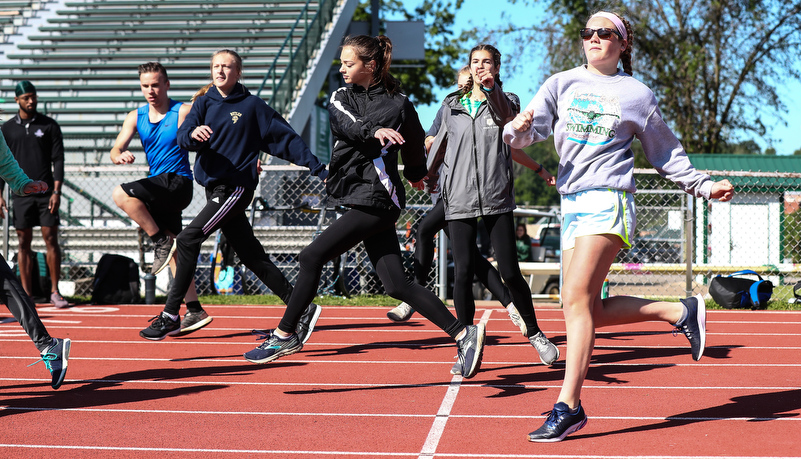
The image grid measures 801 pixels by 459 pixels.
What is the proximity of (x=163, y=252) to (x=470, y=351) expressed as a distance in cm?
317

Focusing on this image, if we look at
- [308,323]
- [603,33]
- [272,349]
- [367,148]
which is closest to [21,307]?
[272,349]

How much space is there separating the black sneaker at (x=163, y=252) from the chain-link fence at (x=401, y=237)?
3.28m

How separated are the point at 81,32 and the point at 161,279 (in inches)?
620

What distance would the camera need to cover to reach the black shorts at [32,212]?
8.64 m

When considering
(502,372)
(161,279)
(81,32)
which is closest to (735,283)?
(502,372)

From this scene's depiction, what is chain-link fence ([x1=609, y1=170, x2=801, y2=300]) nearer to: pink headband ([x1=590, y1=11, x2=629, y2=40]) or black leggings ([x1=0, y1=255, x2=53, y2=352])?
pink headband ([x1=590, y1=11, x2=629, y2=40])

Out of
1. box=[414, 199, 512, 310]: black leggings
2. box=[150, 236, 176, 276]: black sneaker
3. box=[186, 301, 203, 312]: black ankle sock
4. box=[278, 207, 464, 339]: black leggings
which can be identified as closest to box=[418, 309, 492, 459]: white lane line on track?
box=[278, 207, 464, 339]: black leggings

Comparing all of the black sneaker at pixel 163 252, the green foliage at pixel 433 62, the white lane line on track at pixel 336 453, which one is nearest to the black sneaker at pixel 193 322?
the black sneaker at pixel 163 252

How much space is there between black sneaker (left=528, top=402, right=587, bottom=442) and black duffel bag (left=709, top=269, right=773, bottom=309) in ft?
19.9

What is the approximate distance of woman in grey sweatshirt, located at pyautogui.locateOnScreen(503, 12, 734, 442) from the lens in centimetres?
364

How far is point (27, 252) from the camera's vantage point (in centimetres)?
886

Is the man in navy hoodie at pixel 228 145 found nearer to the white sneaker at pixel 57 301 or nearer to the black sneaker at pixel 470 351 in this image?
the black sneaker at pixel 470 351

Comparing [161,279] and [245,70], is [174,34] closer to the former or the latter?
[245,70]

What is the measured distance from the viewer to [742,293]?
9055mm
